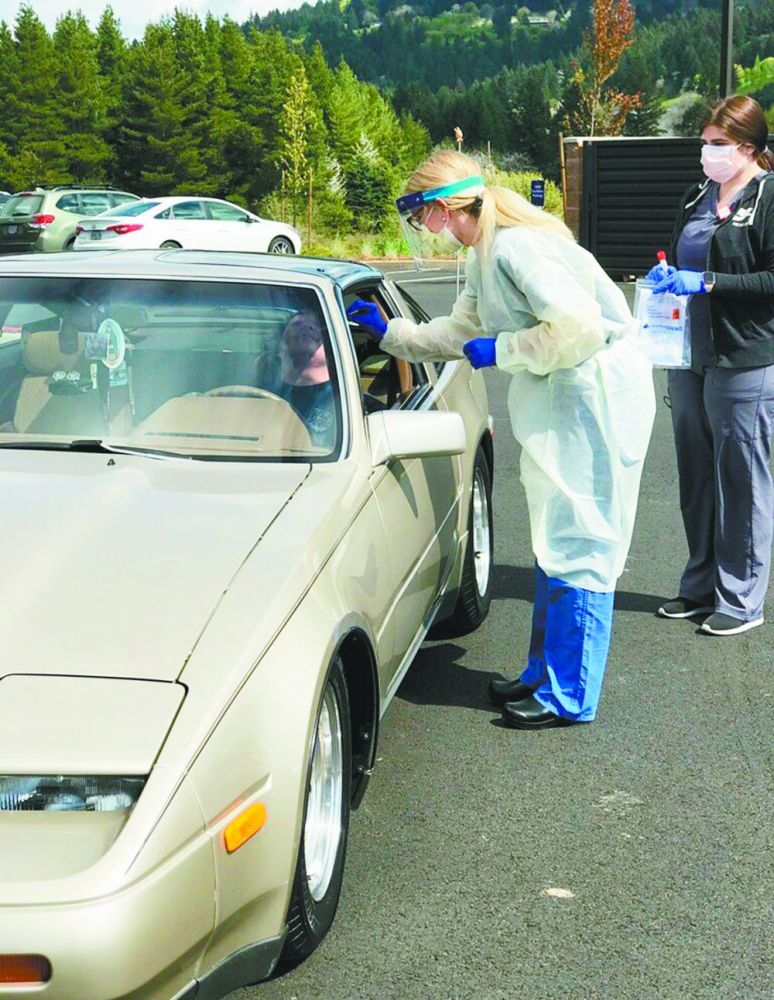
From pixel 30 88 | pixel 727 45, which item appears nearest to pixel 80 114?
pixel 30 88

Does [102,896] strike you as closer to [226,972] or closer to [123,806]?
[123,806]

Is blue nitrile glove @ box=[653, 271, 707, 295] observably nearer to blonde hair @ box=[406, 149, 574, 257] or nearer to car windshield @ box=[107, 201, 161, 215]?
blonde hair @ box=[406, 149, 574, 257]

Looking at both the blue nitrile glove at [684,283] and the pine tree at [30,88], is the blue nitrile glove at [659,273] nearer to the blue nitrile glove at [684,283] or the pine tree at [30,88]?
the blue nitrile glove at [684,283]

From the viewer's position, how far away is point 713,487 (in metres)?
6.10

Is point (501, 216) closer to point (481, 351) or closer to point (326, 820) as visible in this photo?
point (481, 351)

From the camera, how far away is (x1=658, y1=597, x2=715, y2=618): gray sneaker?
20.3 feet

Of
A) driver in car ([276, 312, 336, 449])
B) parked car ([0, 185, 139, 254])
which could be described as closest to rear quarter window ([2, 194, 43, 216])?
parked car ([0, 185, 139, 254])

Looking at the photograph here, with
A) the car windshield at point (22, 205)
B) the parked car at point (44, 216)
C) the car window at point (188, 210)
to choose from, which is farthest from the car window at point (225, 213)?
the car windshield at point (22, 205)

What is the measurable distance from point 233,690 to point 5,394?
1.91 m

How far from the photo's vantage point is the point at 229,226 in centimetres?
3244

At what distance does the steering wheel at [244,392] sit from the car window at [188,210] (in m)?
28.3

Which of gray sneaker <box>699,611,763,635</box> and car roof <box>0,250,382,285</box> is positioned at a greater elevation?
car roof <box>0,250,382,285</box>

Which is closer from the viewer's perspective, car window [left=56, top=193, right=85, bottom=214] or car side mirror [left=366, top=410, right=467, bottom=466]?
car side mirror [left=366, top=410, right=467, bottom=466]

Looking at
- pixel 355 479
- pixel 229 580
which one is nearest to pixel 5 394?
pixel 355 479
